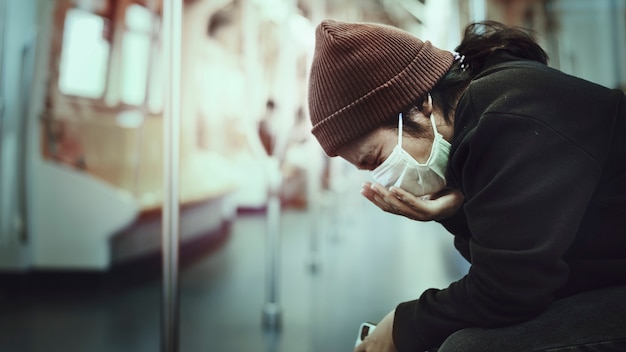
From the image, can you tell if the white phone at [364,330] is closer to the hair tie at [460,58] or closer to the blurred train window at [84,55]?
the hair tie at [460,58]

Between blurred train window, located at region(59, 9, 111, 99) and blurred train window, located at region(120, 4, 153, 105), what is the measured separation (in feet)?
0.22

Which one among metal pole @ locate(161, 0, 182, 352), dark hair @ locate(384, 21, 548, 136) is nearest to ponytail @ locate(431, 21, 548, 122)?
dark hair @ locate(384, 21, 548, 136)

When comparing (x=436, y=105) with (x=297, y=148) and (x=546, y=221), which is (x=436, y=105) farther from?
(x=297, y=148)

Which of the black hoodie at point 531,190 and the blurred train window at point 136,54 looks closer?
the black hoodie at point 531,190

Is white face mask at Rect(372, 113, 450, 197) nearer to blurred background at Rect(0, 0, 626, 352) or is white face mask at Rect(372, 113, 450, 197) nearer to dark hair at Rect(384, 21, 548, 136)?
dark hair at Rect(384, 21, 548, 136)

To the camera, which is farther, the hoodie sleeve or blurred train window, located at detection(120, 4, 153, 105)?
blurred train window, located at detection(120, 4, 153, 105)

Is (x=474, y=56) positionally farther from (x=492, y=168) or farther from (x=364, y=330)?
(x=364, y=330)

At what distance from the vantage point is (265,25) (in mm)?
1782

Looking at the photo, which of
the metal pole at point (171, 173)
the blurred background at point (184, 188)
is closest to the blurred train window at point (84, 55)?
the blurred background at point (184, 188)

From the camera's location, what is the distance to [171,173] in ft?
2.68

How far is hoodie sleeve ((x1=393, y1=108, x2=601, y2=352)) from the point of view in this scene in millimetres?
469

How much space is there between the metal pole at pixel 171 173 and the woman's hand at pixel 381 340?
31cm

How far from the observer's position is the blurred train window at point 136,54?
1.74 meters

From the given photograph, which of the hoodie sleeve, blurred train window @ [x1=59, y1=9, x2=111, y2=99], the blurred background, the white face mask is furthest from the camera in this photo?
blurred train window @ [x1=59, y1=9, x2=111, y2=99]
